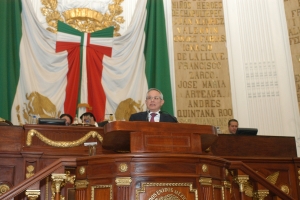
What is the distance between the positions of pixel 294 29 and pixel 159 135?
577cm

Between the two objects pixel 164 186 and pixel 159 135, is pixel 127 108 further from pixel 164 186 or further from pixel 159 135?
pixel 164 186

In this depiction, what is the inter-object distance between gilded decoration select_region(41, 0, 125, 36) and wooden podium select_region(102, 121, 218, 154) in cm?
527

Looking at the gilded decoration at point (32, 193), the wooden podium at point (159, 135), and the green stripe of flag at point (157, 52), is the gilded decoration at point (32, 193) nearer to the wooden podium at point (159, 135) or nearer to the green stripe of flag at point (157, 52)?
the wooden podium at point (159, 135)

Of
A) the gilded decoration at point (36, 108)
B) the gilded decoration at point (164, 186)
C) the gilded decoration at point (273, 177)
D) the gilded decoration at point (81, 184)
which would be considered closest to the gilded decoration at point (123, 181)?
the gilded decoration at point (164, 186)

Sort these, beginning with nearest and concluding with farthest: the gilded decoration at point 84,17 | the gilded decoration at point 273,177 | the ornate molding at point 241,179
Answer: the ornate molding at point 241,179
the gilded decoration at point 273,177
the gilded decoration at point 84,17

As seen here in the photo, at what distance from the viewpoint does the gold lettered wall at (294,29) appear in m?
8.69

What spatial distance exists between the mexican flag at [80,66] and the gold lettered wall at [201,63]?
1.15 feet

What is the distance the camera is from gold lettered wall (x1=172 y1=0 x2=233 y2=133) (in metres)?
8.86

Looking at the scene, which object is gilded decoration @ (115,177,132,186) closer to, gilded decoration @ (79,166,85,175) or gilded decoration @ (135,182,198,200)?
gilded decoration @ (135,182,198,200)

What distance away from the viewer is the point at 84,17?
361 inches

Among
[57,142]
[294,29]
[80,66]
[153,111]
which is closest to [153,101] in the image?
[153,111]

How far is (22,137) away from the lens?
540 cm

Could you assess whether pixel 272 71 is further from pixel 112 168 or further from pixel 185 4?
pixel 112 168

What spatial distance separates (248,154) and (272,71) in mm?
3223
